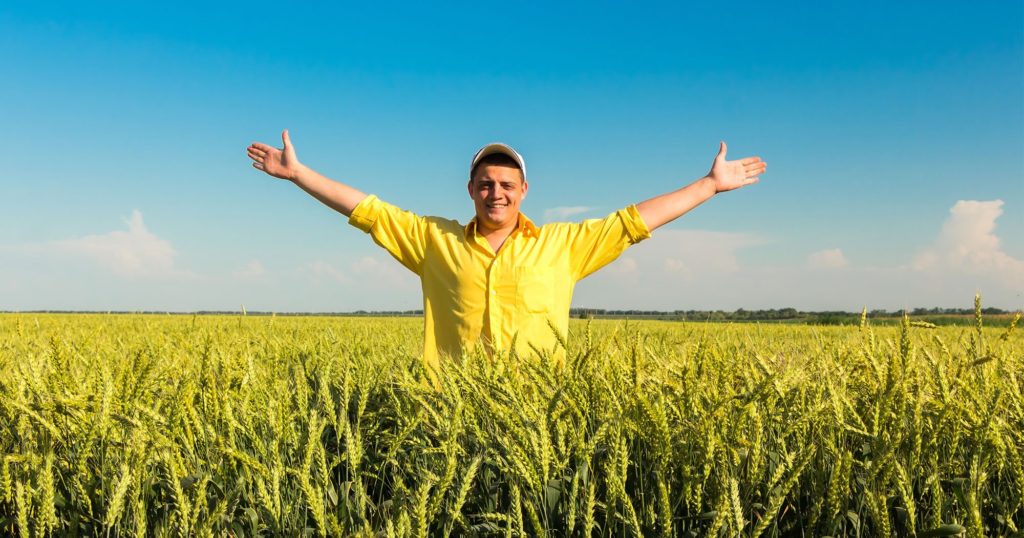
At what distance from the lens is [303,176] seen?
3.42 m

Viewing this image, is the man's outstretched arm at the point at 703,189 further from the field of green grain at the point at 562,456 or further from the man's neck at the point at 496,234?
the field of green grain at the point at 562,456

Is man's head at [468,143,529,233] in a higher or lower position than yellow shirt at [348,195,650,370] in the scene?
higher

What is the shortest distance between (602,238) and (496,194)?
62cm

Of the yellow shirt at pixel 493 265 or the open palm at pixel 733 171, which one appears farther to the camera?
the open palm at pixel 733 171

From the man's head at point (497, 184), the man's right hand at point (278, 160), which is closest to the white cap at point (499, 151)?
the man's head at point (497, 184)

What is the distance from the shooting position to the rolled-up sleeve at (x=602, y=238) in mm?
3299

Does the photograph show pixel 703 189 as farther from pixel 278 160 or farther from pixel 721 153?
pixel 278 160

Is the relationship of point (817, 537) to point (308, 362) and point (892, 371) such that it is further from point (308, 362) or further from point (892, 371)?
point (308, 362)

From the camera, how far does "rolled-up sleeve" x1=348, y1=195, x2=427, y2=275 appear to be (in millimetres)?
3375

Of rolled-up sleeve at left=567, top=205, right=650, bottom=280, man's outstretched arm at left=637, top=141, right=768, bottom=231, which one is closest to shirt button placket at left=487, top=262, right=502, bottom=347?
rolled-up sleeve at left=567, top=205, right=650, bottom=280

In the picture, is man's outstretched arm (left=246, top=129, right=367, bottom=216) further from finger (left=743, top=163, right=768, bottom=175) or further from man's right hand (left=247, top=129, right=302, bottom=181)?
finger (left=743, top=163, right=768, bottom=175)

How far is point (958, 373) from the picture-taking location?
1935 millimetres

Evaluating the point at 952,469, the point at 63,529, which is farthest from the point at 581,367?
the point at 63,529

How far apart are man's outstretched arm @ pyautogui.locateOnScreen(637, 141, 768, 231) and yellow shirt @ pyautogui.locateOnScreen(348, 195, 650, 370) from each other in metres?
0.08
